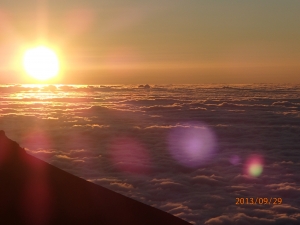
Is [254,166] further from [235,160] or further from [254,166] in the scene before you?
[235,160]

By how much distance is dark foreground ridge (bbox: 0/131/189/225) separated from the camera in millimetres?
4461

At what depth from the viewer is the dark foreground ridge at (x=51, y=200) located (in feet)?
14.6

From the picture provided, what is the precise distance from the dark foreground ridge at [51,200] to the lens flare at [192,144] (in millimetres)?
26907

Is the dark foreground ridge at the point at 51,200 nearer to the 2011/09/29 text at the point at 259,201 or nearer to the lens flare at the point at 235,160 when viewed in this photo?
the 2011/09/29 text at the point at 259,201

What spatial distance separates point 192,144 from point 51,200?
40243 millimetres

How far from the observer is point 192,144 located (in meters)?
44.5

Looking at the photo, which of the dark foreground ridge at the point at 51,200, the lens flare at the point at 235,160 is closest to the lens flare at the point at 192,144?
the lens flare at the point at 235,160

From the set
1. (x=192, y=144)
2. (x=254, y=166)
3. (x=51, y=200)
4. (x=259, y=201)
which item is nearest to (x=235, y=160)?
(x=254, y=166)

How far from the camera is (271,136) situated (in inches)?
1916

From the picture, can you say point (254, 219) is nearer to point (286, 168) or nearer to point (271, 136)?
point (286, 168)

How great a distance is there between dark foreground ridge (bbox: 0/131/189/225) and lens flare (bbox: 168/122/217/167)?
2691 cm

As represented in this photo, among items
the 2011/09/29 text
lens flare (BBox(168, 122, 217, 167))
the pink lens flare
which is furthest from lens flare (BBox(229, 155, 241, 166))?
the 2011/09/29 text

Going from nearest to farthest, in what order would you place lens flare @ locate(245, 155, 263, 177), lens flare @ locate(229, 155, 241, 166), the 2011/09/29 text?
1. the 2011/09/29 text
2. lens flare @ locate(245, 155, 263, 177)
3. lens flare @ locate(229, 155, 241, 166)

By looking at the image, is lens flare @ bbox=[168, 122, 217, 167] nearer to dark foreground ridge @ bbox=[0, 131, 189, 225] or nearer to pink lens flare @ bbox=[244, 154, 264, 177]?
pink lens flare @ bbox=[244, 154, 264, 177]
